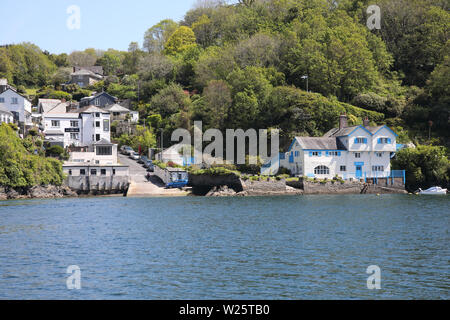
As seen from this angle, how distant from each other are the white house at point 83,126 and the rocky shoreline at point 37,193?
2368 cm

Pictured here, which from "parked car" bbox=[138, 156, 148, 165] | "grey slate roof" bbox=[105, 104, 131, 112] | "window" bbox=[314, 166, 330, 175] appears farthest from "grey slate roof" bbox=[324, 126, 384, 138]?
"grey slate roof" bbox=[105, 104, 131, 112]

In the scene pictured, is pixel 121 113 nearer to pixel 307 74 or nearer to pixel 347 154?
pixel 307 74

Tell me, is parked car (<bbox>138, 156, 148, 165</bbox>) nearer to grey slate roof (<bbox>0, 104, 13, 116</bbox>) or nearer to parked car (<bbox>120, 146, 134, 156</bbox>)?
parked car (<bbox>120, 146, 134, 156</bbox>)

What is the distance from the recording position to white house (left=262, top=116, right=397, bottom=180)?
266 ft

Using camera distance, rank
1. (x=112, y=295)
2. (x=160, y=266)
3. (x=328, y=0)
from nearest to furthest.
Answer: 1. (x=112, y=295)
2. (x=160, y=266)
3. (x=328, y=0)

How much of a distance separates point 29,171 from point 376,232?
51.7 metres

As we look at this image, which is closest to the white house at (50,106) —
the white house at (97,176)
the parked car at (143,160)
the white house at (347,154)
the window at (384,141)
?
the parked car at (143,160)

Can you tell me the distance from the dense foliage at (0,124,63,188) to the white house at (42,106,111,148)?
20942 mm

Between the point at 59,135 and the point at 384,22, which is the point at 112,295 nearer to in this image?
the point at 59,135

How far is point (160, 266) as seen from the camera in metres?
27.3

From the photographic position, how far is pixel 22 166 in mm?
72688

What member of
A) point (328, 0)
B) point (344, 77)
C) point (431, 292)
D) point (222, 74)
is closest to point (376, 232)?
point (431, 292)

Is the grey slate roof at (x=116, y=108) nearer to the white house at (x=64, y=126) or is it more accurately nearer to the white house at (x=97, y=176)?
the white house at (x=64, y=126)
